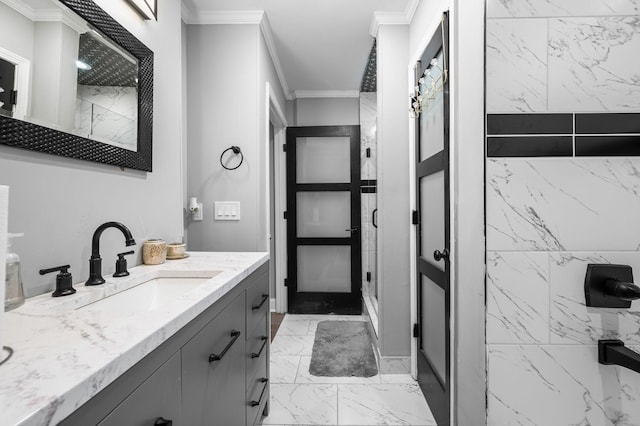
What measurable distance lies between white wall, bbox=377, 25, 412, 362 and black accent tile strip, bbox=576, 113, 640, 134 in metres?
1.32

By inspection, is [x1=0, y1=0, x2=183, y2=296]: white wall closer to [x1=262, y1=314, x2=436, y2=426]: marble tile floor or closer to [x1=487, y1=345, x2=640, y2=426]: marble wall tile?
[x1=262, y1=314, x2=436, y2=426]: marble tile floor

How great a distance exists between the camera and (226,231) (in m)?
2.16

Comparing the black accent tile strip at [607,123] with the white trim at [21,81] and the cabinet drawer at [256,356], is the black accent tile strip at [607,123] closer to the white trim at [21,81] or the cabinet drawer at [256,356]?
the cabinet drawer at [256,356]

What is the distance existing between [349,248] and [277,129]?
64.0 inches

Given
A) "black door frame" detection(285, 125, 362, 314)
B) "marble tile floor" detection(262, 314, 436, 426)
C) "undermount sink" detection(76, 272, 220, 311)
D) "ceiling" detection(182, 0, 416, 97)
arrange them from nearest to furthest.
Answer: "undermount sink" detection(76, 272, 220, 311) < "marble tile floor" detection(262, 314, 436, 426) < "ceiling" detection(182, 0, 416, 97) < "black door frame" detection(285, 125, 362, 314)

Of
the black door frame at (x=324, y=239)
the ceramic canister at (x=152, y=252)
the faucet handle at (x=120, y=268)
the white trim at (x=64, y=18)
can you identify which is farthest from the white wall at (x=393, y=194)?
the white trim at (x=64, y=18)

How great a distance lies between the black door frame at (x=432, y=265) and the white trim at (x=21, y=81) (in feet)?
5.14

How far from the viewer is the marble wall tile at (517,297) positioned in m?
0.98

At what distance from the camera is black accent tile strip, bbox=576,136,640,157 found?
95 cm

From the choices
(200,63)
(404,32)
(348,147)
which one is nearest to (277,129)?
(348,147)

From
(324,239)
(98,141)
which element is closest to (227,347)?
(98,141)

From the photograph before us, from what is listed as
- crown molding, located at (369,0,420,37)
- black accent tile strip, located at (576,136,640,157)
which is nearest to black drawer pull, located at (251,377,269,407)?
black accent tile strip, located at (576,136,640,157)

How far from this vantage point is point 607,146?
95cm

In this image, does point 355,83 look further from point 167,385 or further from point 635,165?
point 167,385
